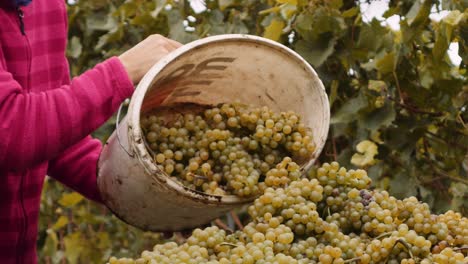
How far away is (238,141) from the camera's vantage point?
195 centimetres

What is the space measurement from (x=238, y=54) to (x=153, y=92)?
0.74ft

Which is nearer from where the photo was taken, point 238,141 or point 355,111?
point 238,141

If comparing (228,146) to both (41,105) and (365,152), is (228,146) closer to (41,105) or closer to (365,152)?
(41,105)

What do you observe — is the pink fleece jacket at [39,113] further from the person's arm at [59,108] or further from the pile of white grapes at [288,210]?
the pile of white grapes at [288,210]

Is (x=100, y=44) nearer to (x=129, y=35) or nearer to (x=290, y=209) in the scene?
(x=129, y=35)

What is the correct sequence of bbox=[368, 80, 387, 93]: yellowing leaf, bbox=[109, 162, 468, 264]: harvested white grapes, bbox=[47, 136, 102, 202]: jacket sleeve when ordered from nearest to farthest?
bbox=[109, 162, 468, 264]: harvested white grapes < bbox=[47, 136, 102, 202]: jacket sleeve < bbox=[368, 80, 387, 93]: yellowing leaf

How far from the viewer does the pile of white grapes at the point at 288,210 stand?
1419mm

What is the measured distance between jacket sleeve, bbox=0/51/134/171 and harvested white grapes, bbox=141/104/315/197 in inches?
8.8

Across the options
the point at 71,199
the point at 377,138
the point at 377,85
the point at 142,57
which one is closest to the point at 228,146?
the point at 142,57

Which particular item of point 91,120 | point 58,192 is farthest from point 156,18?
point 91,120

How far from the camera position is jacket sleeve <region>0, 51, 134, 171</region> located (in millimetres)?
1622

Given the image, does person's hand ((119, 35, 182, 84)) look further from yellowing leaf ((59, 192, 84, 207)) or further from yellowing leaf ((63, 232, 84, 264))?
yellowing leaf ((63, 232, 84, 264))

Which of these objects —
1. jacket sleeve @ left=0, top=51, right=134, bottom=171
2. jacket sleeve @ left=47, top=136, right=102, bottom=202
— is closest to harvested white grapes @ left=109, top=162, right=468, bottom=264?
jacket sleeve @ left=0, top=51, right=134, bottom=171

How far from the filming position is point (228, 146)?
1940mm
